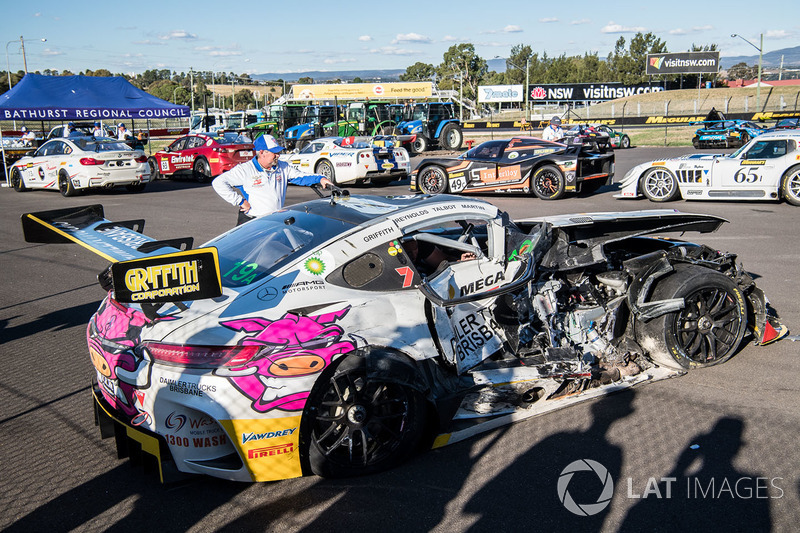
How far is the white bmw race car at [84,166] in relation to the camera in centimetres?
1734

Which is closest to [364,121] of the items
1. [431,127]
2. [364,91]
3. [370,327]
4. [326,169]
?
[431,127]

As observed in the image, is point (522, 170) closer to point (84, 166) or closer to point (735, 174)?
point (735, 174)

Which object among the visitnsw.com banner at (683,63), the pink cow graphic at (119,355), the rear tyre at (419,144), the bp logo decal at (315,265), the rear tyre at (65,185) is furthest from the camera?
the visitnsw.com banner at (683,63)

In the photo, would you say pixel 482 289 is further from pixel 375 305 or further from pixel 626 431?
pixel 626 431

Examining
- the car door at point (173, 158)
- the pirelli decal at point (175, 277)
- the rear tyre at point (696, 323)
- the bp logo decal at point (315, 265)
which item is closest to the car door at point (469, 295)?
the bp logo decal at point (315, 265)

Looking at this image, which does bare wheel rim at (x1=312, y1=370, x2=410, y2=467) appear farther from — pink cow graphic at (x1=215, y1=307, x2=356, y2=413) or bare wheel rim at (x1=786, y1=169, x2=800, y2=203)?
bare wheel rim at (x1=786, y1=169, x2=800, y2=203)

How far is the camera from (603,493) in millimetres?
3494

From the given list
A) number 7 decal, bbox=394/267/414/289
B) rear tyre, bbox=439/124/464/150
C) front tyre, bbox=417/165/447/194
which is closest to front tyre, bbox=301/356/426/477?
number 7 decal, bbox=394/267/414/289

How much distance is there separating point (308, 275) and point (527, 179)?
12110 mm

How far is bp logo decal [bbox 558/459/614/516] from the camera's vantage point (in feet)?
11.0

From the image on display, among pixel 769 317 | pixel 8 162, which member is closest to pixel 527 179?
pixel 769 317

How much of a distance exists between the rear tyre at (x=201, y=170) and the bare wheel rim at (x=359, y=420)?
19.1 meters

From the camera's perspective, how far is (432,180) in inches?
632

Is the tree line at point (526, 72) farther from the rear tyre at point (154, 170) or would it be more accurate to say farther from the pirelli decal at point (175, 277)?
the pirelli decal at point (175, 277)
